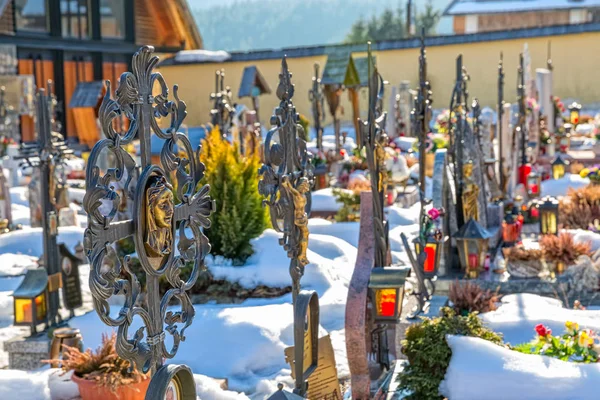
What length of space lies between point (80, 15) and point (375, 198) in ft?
77.6

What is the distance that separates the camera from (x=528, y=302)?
9.02 m

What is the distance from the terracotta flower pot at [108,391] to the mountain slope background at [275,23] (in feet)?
435

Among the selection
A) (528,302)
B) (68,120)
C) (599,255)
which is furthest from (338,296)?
(68,120)

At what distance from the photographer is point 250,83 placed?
25.4m

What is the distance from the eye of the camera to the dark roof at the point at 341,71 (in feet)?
81.5

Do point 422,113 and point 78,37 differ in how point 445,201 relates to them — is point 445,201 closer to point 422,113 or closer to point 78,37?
point 422,113

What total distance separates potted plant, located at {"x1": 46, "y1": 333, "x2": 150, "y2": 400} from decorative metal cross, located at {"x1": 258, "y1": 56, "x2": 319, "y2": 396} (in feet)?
3.33

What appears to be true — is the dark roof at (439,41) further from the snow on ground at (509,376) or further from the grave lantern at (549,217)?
the snow on ground at (509,376)

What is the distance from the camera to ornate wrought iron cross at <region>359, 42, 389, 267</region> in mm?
7051

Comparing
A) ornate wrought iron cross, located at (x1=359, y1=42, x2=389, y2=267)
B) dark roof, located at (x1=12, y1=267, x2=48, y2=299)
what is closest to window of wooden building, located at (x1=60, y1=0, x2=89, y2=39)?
dark roof, located at (x1=12, y1=267, x2=48, y2=299)

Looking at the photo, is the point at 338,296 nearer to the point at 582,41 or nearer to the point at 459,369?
the point at 459,369

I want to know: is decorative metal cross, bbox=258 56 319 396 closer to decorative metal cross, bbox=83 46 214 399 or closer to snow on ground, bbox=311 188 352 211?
decorative metal cross, bbox=83 46 214 399

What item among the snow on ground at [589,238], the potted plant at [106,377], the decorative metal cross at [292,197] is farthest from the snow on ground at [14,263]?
the decorative metal cross at [292,197]

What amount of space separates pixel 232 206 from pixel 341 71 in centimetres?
1484
